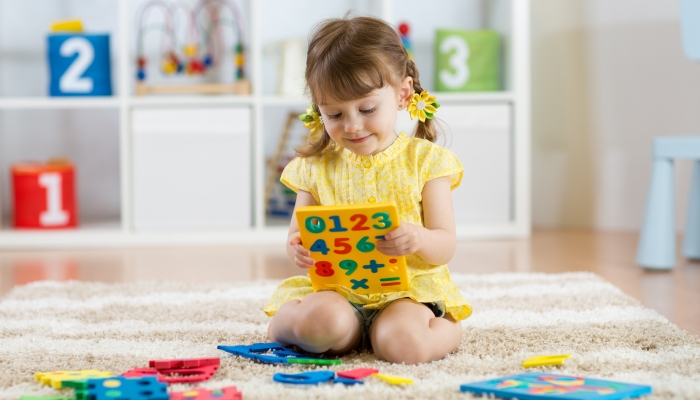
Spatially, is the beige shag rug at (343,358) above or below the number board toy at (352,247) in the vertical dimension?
below

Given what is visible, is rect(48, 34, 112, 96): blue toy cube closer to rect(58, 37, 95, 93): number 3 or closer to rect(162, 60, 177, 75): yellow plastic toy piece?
rect(58, 37, 95, 93): number 3

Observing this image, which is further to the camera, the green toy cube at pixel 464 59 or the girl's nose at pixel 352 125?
the green toy cube at pixel 464 59

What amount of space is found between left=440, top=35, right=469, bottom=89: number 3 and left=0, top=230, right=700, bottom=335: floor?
1.54 feet

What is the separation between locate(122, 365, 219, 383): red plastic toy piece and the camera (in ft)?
2.88

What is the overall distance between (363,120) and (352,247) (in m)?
0.16

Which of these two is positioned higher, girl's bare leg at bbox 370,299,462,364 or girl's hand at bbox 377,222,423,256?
girl's hand at bbox 377,222,423,256

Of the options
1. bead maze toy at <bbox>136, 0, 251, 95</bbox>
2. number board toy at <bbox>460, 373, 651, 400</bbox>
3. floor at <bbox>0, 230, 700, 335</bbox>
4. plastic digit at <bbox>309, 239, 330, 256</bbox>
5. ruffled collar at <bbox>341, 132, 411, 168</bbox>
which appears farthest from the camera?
bead maze toy at <bbox>136, 0, 251, 95</bbox>

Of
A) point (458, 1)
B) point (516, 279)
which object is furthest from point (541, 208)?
point (516, 279)

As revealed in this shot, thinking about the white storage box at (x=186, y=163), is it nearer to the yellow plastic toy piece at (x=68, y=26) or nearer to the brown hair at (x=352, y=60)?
the yellow plastic toy piece at (x=68, y=26)

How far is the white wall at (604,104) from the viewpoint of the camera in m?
2.44

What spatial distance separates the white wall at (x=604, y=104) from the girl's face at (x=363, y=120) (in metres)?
1.63

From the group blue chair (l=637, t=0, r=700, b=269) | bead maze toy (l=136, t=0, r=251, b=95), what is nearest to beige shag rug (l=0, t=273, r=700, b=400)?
blue chair (l=637, t=0, r=700, b=269)

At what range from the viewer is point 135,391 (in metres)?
0.79

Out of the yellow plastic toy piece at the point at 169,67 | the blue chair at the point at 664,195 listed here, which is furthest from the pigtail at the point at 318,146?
the yellow plastic toy piece at the point at 169,67
